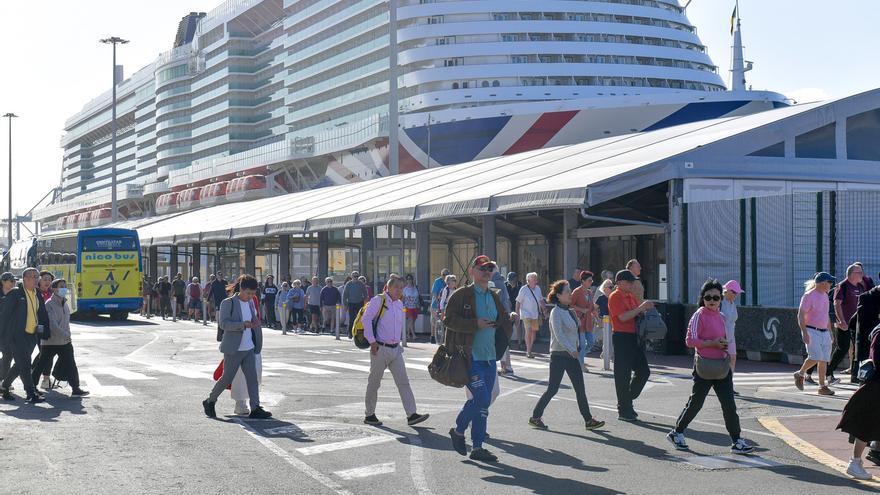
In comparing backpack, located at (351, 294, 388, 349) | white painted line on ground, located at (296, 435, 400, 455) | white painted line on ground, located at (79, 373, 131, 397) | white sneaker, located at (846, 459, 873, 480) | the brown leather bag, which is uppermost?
backpack, located at (351, 294, 388, 349)

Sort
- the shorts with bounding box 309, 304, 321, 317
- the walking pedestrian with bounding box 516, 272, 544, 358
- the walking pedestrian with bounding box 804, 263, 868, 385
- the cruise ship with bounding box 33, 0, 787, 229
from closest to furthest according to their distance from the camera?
1. the walking pedestrian with bounding box 804, 263, 868, 385
2. the walking pedestrian with bounding box 516, 272, 544, 358
3. the shorts with bounding box 309, 304, 321, 317
4. the cruise ship with bounding box 33, 0, 787, 229

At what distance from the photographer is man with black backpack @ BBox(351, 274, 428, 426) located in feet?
41.1

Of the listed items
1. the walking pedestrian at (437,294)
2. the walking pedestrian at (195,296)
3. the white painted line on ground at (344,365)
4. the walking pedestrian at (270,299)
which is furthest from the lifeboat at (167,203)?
the white painted line on ground at (344,365)

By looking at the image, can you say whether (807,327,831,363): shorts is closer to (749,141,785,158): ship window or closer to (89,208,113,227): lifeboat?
(749,141,785,158): ship window

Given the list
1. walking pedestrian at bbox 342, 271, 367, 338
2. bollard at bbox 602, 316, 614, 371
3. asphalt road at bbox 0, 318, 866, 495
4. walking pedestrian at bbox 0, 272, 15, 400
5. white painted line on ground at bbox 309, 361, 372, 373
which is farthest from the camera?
walking pedestrian at bbox 342, 271, 367, 338

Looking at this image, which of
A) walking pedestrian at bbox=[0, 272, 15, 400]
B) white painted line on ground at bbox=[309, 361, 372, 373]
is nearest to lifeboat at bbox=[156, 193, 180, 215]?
white painted line on ground at bbox=[309, 361, 372, 373]

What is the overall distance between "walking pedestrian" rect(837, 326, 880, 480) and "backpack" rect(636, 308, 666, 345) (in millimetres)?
3601

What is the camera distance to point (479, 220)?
103 feet

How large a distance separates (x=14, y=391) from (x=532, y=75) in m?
51.3

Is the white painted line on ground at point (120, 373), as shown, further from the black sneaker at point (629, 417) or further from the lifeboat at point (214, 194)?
the lifeboat at point (214, 194)

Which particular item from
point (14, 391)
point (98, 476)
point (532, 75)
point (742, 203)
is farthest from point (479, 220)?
point (532, 75)

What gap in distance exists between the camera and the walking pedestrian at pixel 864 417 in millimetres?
8766

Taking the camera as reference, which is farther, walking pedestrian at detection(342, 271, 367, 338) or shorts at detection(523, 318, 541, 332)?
walking pedestrian at detection(342, 271, 367, 338)

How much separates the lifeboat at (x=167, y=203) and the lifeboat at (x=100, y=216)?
11.6m
